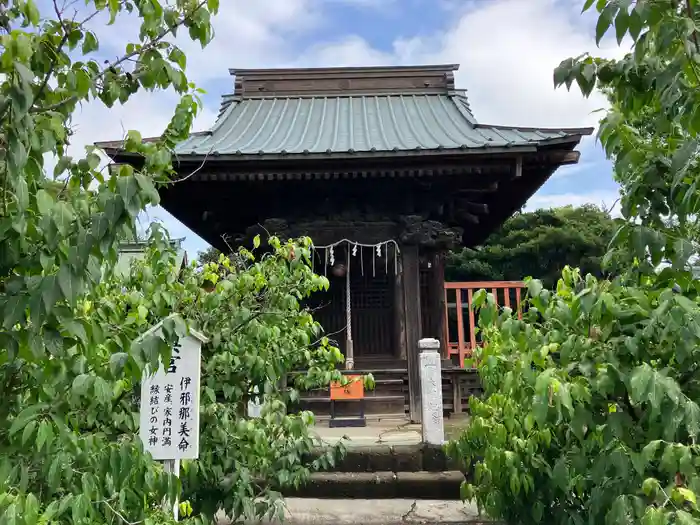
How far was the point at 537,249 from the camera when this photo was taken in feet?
63.3

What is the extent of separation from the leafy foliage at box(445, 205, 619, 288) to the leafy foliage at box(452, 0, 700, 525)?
55.4 ft

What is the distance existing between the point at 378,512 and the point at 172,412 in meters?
2.57

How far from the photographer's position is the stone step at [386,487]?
5.00 metres

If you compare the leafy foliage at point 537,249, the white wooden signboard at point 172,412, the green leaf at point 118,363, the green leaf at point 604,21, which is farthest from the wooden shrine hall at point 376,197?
the leafy foliage at point 537,249

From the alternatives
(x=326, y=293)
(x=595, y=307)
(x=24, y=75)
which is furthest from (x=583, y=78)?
(x=326, y=293)

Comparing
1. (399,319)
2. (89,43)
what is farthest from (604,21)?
(399,319)

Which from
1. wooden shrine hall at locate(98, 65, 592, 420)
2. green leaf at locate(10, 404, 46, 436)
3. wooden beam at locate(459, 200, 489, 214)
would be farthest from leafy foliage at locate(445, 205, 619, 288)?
green leaf at locate(10, 404, 46, 436)

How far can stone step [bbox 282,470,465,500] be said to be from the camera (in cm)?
500

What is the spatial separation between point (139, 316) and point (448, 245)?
18.3 feet

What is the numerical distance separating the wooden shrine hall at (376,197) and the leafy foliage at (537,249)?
36.4ft

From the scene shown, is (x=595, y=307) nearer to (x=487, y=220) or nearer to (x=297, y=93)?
(x=487, y=220)

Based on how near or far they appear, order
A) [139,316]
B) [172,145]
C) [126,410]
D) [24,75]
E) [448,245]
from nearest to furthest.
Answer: [24,75] → [172,145] → [139,316] → [126,410] → [448,245]

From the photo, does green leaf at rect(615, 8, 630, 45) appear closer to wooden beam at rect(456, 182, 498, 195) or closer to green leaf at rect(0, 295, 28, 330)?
green leaf at rect(0, 295, 28, 330)

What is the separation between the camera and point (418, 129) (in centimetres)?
811
